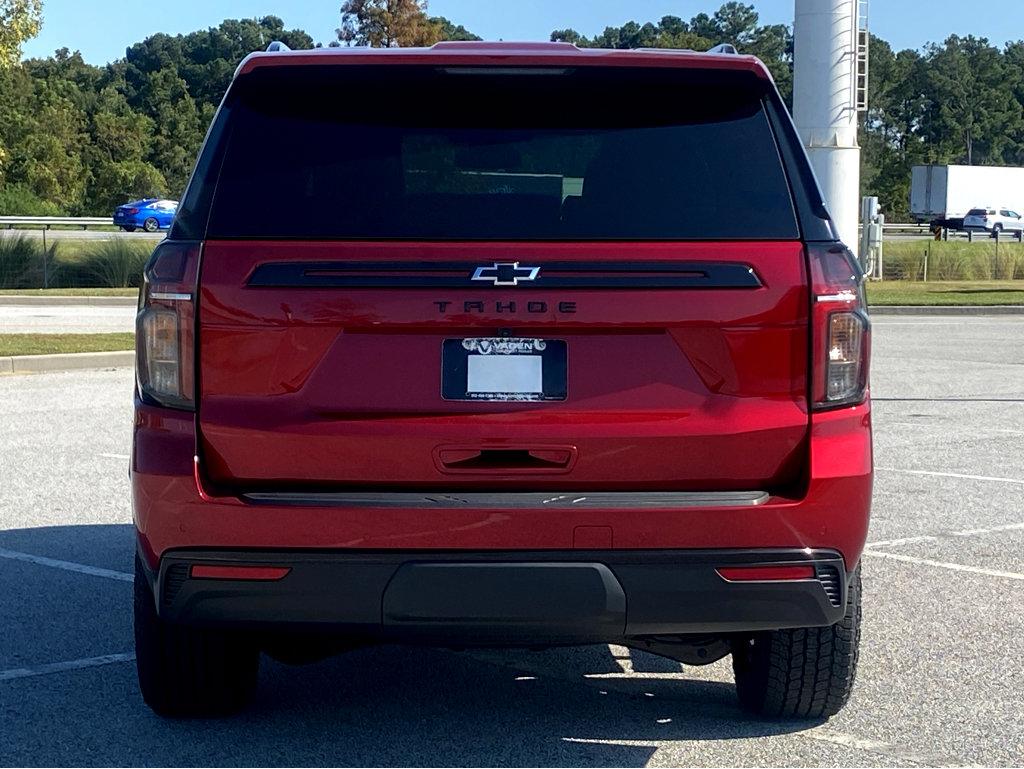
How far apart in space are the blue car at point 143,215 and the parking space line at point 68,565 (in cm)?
5321

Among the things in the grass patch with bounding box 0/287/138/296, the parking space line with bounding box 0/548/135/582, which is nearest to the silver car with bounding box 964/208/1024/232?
the grass patch with bounding box 0/287/138/296

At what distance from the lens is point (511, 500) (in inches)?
162

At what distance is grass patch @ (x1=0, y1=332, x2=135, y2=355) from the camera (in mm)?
18469

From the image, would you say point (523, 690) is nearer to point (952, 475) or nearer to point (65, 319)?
point (952, 475)

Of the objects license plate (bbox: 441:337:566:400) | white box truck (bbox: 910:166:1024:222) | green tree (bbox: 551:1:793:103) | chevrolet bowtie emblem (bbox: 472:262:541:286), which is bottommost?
license plate (bbox: 441:337:566:400)

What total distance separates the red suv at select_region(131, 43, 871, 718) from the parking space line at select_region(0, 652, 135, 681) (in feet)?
4.48

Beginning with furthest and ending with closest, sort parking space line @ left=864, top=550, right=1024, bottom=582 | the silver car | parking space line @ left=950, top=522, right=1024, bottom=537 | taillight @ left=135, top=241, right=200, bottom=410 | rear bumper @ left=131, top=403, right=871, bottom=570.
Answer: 1. the silver car
2. parking space line @ left=950, top=522, right=1024, bottom=537
3. parking space line @ left=864, top=550, right=1024, bottom=582
4. taillight @ left=135, top=241, right=200, bottom=410
5. rear bumper @ left=131, top=403, right=871, bottom=570

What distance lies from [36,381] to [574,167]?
13041mm

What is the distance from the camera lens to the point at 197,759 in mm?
4570

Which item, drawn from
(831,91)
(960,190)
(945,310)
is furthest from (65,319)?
(960,190)

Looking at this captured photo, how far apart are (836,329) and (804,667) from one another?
113 cm

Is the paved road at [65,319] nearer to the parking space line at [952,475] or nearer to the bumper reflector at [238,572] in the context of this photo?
the parking space line at [952,475]

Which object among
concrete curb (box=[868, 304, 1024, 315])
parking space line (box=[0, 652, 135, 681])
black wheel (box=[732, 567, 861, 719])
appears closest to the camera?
black wheel (box=[732, 567, 861, 719])

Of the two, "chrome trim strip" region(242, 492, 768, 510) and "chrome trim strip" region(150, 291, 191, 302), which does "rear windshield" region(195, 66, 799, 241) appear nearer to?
"chrome trim strip" region(150, 291, 191, 302)
